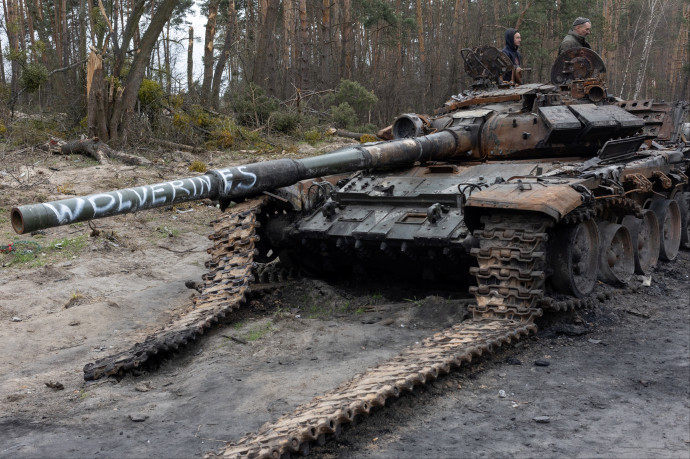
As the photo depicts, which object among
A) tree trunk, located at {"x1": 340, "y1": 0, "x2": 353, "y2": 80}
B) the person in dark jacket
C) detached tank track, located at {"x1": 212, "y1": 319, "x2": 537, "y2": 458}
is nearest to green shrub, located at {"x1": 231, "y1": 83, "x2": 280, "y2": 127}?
tree trunk, located at {"x1": 340, "y1": 0, "x2": 353, "y2": 80}

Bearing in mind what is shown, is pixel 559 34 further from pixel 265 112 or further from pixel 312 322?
pixel 312 322

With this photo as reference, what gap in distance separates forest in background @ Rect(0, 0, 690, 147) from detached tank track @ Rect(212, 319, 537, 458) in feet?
35.9

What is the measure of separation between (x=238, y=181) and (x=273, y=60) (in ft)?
47.3

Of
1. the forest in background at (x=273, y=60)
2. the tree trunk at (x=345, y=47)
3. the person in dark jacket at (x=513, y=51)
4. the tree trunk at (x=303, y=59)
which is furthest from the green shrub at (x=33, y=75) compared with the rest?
the tree trunk at (x=345, y=47)

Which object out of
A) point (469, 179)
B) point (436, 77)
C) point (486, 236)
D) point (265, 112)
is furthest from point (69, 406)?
point (436, 77)

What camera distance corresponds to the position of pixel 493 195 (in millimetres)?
6398

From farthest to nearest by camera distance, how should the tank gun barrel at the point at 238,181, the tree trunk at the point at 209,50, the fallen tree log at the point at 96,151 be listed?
the tree trunk at the point at 209,50 < the fallen tree log at the point at 96,151 < the tank gun barrel at the point at 238,181

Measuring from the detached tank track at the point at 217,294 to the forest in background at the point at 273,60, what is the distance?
310 inches

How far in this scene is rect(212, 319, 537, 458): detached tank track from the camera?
3900 millimetres

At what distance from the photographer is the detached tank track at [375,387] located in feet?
12.8

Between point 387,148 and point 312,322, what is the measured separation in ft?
6.57

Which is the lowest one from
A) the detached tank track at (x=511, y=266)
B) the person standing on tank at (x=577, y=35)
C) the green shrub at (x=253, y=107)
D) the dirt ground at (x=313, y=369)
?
the dirt ground at (x=313, y=369)

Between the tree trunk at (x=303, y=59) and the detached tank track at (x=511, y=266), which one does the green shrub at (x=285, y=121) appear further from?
the detached tank track at (x=511, y=266)

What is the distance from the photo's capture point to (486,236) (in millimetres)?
6426
